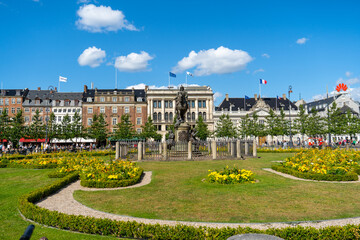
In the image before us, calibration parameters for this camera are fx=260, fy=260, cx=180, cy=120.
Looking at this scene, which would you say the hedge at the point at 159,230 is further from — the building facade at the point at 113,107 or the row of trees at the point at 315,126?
the building facade at the point at 113,107

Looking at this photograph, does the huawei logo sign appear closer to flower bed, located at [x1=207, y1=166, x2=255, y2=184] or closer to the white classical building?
the white classical building

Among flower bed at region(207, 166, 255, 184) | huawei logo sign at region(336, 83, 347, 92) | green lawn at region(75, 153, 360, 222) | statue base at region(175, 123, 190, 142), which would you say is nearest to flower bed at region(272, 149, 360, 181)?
green lawn at region(75, 153, 360, 222)

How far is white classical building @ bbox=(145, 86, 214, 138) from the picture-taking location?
269 feet

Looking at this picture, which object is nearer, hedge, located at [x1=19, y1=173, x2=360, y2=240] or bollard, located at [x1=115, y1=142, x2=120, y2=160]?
hedge, located at [x1=19, y1=173, x2=360, y2=240]

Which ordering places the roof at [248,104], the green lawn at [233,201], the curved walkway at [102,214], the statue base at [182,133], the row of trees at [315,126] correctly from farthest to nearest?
the roof at [248,104], the row of trees at [315,126], the statue base at [182,133], the green lawn at [233,201], the curved walkway at [102,214]

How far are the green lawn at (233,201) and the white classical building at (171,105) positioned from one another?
223 ft

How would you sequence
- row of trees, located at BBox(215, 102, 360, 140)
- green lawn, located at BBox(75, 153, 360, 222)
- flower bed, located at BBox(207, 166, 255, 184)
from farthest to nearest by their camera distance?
row of trees, located at BBox(215, 102, 360, 140)
flower bed, located at BBox(207, 166, 255, 184)
green lawn, located at BBox(75, 153, 360, 222)

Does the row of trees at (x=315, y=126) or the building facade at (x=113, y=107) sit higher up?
the building facade at (x=113, y=107)

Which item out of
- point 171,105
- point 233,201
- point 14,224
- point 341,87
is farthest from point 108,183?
point 171,105

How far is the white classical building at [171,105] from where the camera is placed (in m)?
82.1

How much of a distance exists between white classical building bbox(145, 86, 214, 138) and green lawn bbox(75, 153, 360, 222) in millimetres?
67928

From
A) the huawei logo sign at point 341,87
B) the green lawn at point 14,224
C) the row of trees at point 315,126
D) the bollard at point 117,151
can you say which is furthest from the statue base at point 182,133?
the huawei logo sign at point 341,87

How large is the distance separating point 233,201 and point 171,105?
74181mm

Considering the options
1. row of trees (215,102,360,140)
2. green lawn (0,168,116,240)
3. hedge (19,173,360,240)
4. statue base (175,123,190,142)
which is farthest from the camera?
row of trees (215,102,360,140)
